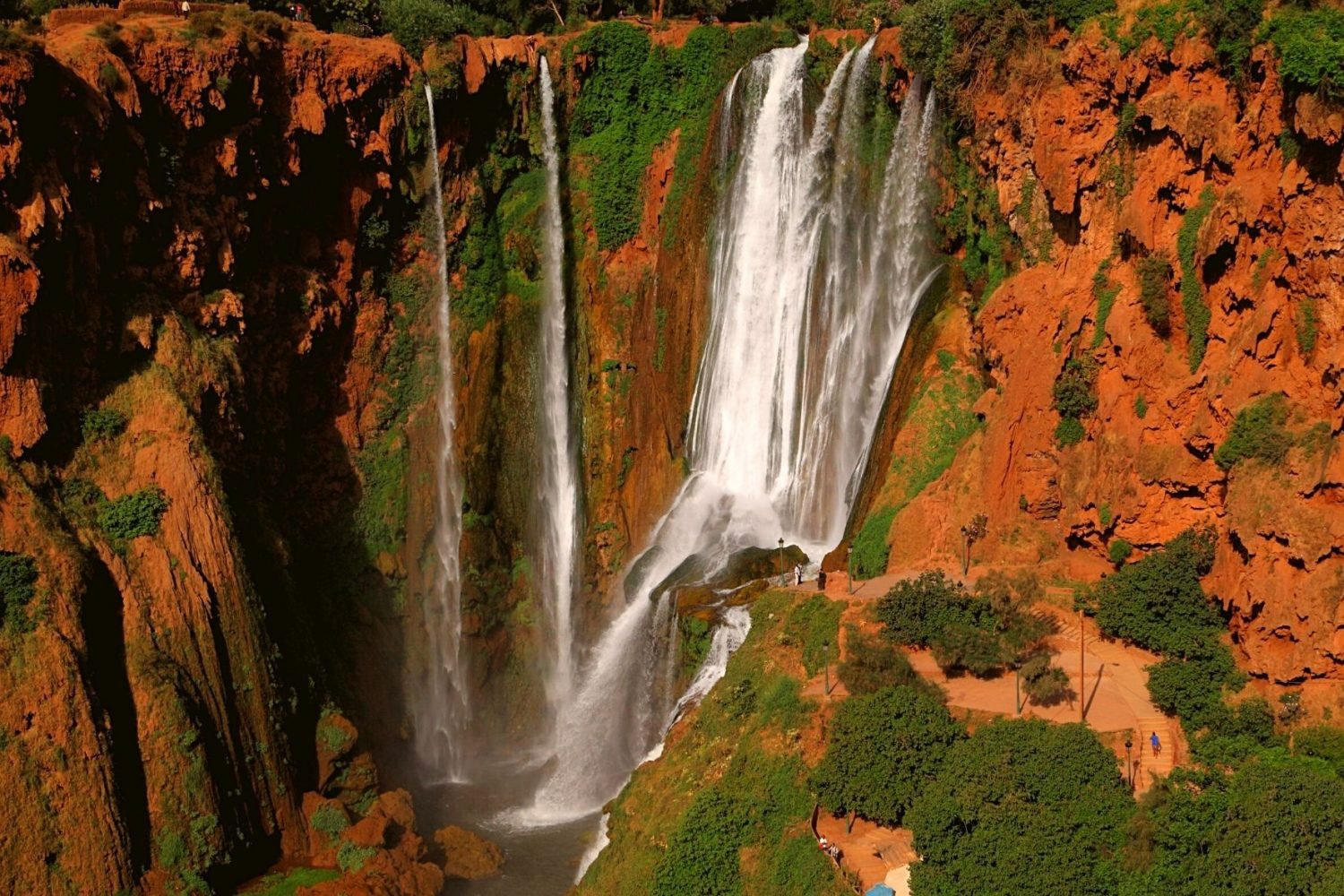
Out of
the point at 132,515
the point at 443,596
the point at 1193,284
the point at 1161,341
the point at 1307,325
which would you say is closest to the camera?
the point at 1307,325

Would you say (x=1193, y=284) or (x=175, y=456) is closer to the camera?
(x=1193, y=284)

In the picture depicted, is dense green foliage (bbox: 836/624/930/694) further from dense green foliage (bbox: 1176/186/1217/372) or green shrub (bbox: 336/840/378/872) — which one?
green shrub (bbox: 336/840/378/872)

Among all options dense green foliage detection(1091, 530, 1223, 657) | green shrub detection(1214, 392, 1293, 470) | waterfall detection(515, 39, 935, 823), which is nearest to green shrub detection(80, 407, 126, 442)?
waterfall detection(515, 39, 935, 823)

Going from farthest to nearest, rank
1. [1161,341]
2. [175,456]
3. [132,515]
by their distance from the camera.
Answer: [175,456]
[132,515]
[1161,341]

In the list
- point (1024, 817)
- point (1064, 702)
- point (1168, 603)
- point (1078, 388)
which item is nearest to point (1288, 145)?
point (1078, 388)

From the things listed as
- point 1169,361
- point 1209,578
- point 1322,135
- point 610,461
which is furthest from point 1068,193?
point 610,461

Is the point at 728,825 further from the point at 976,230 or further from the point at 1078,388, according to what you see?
the point at 976,230

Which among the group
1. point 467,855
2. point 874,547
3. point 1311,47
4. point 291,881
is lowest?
point 467,855

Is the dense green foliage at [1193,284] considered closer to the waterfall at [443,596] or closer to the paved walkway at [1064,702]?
the paved walkway at [1064,702]
